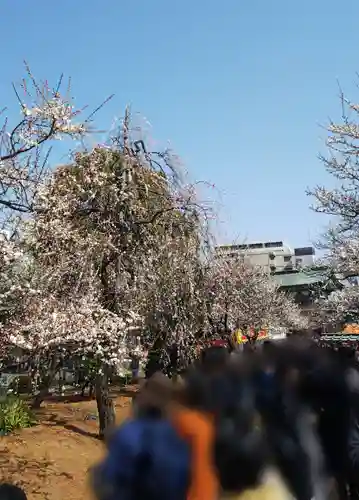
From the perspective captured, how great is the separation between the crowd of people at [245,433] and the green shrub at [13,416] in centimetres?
771

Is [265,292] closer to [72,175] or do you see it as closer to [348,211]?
[348,211]

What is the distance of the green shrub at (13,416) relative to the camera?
8812 millimetres

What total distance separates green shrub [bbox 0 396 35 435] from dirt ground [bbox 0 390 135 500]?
171 millimetres

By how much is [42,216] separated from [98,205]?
1465 millimetres

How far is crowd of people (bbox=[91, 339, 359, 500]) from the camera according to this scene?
1729 millimetres

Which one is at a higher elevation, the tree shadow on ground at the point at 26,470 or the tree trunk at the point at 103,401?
the tree trunk at the point at 103,401

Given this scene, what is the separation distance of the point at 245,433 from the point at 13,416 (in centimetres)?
810

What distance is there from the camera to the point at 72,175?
8.17m

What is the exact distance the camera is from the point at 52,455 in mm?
7945

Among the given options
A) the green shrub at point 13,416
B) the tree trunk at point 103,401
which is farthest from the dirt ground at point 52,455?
the tree trunk at point 103,401

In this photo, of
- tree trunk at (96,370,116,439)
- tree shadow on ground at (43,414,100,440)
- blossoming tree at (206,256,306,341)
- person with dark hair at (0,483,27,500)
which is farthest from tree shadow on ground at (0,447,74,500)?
person with dark hair at (0,483,27,500)

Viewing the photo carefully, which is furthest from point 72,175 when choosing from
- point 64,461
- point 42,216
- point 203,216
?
point 64,461

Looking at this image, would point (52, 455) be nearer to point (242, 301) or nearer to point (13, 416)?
point (13, 416)

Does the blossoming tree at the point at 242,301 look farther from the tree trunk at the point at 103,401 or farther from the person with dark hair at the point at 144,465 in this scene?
the person with dark hair at the point at 144,465
